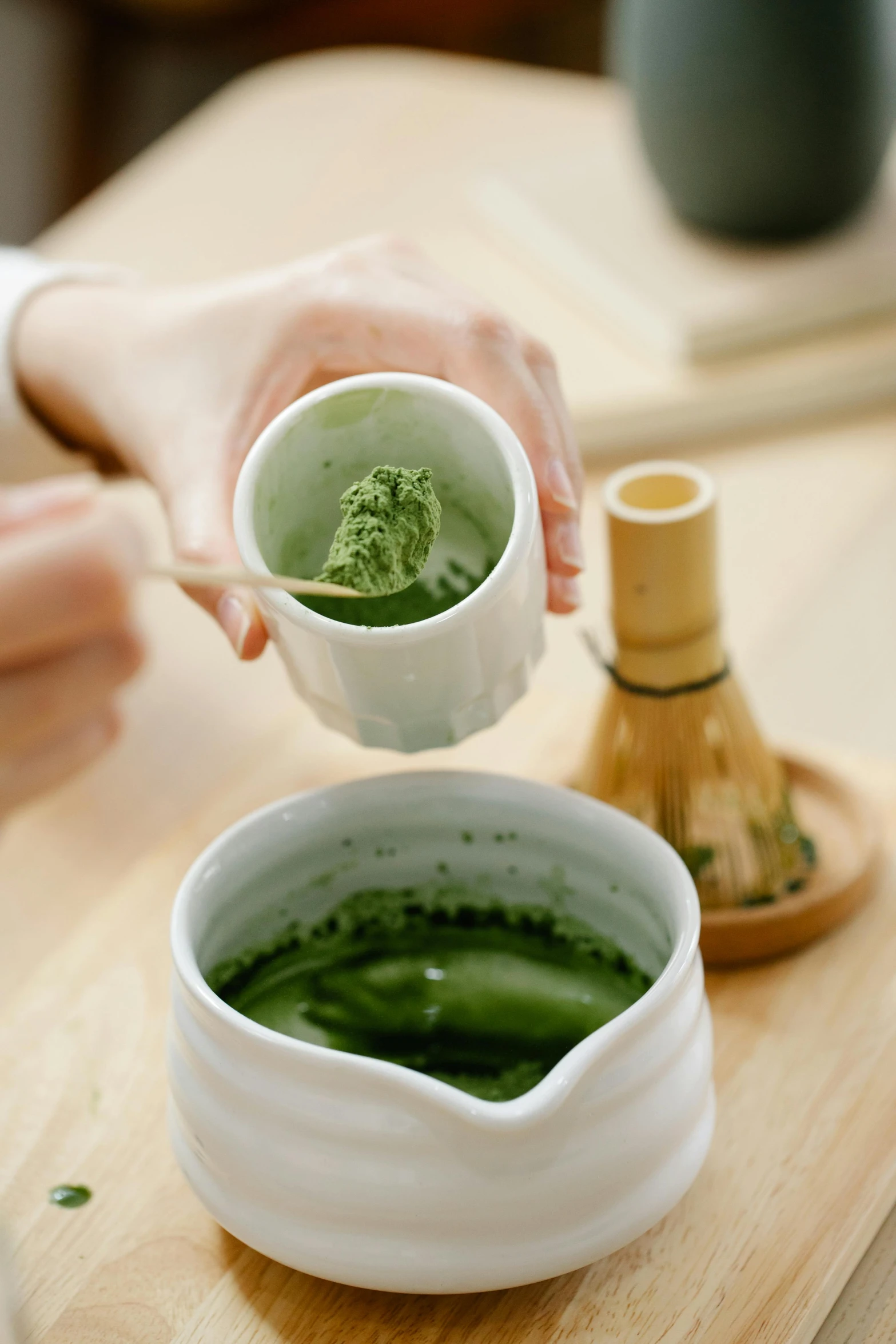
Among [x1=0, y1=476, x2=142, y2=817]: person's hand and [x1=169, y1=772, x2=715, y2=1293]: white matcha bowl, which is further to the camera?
[x1=0, y1=476, x2=142, y2=817]: person's hand

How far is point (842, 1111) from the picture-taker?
64cm

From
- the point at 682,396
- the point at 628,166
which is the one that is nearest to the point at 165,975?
the point at 682,396

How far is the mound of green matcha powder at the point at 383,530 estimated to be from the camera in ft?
1.77

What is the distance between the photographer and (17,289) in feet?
3.09

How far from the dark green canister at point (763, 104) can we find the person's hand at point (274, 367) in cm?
50

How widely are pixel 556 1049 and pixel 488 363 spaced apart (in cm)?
28

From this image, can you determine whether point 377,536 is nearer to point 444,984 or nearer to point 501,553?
point 501,553

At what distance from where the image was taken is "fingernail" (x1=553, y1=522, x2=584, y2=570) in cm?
61

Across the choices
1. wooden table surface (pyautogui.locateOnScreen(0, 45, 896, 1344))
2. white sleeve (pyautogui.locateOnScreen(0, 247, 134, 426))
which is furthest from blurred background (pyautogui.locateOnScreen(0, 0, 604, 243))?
white sleeve (pyautogui.locateOnScreen(0, 247, 134, 426))

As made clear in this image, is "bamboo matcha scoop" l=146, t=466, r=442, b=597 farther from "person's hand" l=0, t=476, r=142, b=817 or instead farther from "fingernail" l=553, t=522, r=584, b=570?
"person's hand" l=0, t=476, r=142, b=817

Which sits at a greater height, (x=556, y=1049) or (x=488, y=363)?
(x=488, y=363)

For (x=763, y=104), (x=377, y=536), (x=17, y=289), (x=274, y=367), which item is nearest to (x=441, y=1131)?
(x=377, y=536)

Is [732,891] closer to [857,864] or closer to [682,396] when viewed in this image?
[857,864]

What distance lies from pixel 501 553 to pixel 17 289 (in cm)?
49
